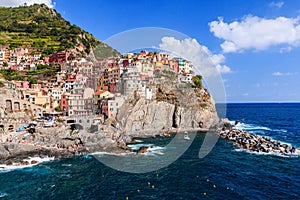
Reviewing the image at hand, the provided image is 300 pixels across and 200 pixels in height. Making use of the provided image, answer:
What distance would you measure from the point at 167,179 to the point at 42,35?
107 m

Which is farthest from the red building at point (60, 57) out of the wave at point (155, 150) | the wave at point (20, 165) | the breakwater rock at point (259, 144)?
the breakwater rock at point (259, 144)

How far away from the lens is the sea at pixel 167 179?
26.0 meters

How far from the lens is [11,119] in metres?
46.2

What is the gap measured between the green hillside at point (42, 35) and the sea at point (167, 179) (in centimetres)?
7433

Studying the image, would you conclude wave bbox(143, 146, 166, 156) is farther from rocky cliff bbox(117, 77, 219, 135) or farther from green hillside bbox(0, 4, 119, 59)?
green hillside bbox(0, 4, 119, 59)

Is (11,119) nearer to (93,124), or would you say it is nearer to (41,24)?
(93,124)

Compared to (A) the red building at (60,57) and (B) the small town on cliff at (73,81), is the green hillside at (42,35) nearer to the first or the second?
(A) the red building at (60,57)

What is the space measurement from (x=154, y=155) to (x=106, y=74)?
1575 inches

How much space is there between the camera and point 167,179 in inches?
1204

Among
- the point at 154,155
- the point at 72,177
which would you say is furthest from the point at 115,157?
the point at 72,177

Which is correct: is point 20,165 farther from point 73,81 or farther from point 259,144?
point 259,144

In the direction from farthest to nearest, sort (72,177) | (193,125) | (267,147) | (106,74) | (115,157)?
(106,74) → (193,125) → (267,147) → (115,157) → (72,177)

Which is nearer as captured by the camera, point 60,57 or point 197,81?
point 197,81

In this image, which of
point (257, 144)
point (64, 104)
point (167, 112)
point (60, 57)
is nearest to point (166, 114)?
point (167, 112)
